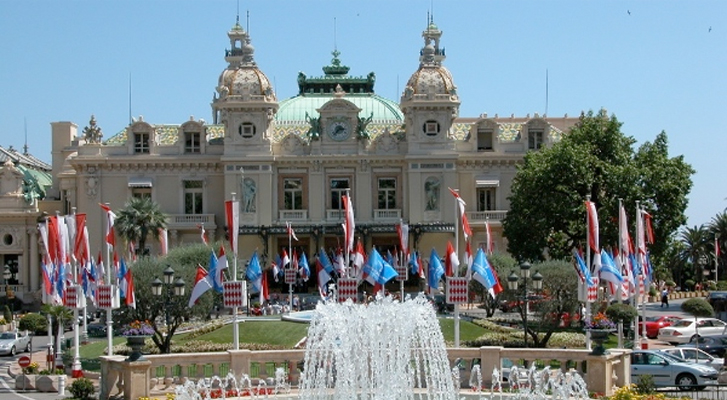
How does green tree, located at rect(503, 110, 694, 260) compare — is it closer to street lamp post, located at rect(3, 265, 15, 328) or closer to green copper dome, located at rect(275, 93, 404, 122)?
green copper dome, located at rect(275, 93, 404, 122)

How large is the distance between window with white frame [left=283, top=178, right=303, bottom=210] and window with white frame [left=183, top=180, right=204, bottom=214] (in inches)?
214

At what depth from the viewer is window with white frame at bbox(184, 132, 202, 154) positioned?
86.0 metres

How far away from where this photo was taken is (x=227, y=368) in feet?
121

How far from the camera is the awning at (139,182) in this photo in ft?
278

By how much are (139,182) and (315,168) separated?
1139 cm

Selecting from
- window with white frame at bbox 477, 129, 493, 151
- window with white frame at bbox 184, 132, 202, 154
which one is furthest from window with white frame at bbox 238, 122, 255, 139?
window with white frame at bbox 477, 129, 493, 151

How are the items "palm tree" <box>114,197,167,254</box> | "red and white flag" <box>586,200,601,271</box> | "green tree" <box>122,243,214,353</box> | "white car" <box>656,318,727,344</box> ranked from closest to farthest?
"red and white flag" <box>586,200,601,271</box>
"green tree" <box>122,243,214,353</box>
"white car" <box>656,318,727,344</box>
"palm tree" <box>114,197,167,254</box>

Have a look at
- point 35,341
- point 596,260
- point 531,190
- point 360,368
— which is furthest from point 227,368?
point 531,190

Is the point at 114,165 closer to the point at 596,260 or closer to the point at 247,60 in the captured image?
the point at 247,60

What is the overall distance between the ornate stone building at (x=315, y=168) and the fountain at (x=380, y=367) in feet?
158

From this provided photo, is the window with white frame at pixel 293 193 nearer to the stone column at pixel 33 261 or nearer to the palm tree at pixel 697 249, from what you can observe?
the stone column at pixel 33 261

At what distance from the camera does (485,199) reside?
280 ft

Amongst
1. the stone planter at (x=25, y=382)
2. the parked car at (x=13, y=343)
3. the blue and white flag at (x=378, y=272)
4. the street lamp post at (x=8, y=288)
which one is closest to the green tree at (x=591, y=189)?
the blue and white flag at (x=378, y=272)

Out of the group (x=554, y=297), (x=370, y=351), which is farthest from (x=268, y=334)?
(x=370, y=351)
